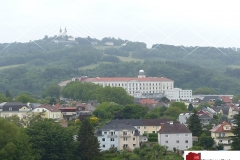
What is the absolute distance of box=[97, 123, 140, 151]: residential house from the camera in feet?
81.5

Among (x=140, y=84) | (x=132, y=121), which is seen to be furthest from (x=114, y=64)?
(x=132, y=121)

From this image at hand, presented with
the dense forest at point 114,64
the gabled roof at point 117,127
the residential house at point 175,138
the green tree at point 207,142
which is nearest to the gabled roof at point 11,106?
the gabled roof at point 117,127

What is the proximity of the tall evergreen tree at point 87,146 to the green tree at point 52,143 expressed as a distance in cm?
36

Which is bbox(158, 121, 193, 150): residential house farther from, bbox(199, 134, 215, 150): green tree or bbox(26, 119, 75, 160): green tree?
bbox(26, 119, 75, 160): green tree

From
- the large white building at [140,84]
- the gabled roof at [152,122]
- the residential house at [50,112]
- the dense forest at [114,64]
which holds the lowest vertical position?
the gabled roof at [152,122]

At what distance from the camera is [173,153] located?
75.9 feet

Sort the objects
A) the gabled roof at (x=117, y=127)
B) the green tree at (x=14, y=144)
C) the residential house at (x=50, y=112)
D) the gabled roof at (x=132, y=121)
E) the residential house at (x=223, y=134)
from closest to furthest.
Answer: the green tree at (x=14, y=144)
the residential house at (x=223, y=134)
the gabled roof at (x=117, y=127)
the gabled roof at (x=132, y=121)
the residential house at (x=50, y=112)

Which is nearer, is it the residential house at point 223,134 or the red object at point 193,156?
the red object at point 193,156

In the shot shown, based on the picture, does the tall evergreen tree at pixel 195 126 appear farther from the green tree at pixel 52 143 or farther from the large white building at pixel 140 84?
the large white building at pixel 140 84

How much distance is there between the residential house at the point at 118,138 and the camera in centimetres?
2484

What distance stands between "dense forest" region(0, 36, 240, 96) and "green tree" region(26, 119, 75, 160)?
45.0m

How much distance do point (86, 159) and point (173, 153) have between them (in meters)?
3.35

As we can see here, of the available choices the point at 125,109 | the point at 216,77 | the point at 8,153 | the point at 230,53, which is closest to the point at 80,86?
the point at 125,109

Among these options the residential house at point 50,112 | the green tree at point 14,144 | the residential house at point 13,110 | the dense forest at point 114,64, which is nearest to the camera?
the green tree at point 14,144
